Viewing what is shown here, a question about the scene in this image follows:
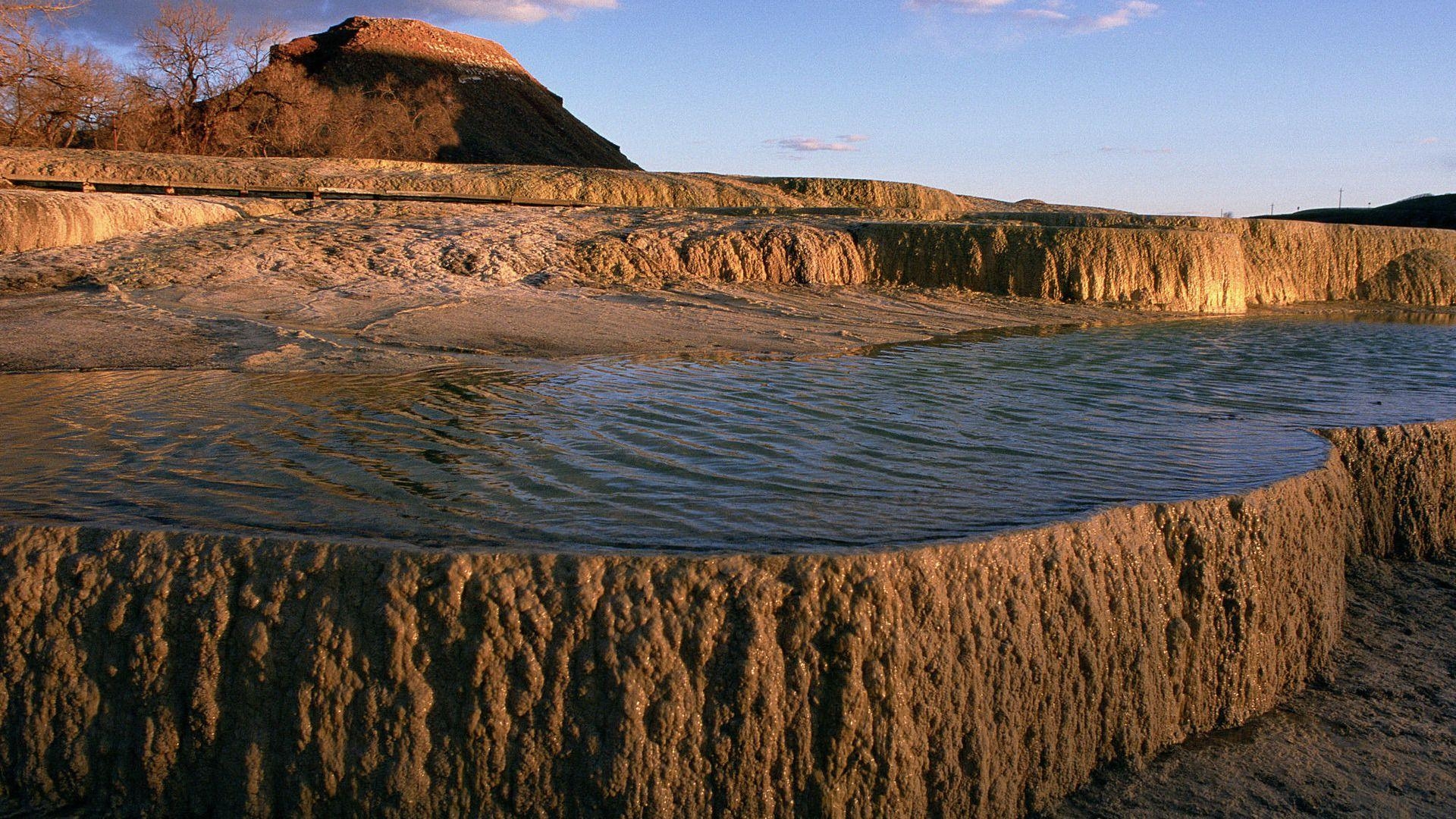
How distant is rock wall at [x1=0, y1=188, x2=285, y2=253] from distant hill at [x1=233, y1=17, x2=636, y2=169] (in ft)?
81.8

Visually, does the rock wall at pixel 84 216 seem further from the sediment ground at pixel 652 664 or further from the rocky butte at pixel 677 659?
the sediment ground at pixel 652 664

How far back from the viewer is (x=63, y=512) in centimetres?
323

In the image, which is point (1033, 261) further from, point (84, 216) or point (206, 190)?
point (206, 190)

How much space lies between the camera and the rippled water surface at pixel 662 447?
331 centimetres

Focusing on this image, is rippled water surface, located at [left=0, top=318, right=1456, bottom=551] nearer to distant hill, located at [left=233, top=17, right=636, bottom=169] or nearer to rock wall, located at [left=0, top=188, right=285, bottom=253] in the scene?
rock wall, located at [left=0, top=188, right=285, bottom=253]

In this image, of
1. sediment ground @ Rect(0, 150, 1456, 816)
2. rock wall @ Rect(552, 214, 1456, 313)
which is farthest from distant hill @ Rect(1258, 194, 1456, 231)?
sediment ground @ Rect(0, 150, 1456, 816)

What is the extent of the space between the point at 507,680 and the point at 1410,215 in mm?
28613

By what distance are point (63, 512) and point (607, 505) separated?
1.67m

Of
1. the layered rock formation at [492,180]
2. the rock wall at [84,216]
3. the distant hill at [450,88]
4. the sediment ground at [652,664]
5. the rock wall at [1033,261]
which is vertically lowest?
the sediment ground at [652,664]

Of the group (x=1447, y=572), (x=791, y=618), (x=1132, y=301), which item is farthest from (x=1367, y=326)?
(x=791, y=618)

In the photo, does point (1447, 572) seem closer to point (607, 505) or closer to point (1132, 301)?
point (607, 505)

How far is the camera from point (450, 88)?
39.8m

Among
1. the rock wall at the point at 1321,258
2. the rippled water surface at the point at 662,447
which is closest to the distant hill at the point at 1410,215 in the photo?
the rock wall at the point at 1321,258

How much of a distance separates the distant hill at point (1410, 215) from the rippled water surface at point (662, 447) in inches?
826
